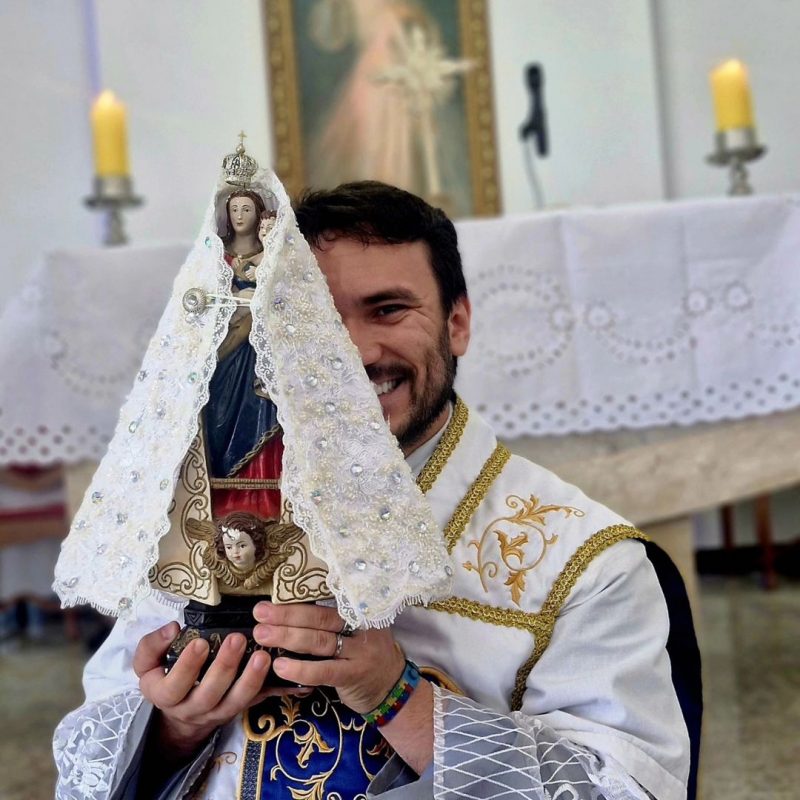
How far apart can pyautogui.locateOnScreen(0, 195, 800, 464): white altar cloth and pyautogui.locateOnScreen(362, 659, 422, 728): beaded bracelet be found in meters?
1.26

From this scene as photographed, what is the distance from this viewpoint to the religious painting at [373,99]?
466 cm

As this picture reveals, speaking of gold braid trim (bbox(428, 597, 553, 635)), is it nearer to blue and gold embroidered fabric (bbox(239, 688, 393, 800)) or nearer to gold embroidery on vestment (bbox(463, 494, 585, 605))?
gold embroidery on vestment (bbox(463, 494, 585, 605))

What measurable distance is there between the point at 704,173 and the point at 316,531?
402cm

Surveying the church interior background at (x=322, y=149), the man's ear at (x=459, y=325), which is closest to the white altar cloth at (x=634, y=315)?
the man's ear at (x=459, y=325)

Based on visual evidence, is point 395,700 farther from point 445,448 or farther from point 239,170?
point 239,170

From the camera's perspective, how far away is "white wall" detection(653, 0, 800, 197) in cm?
479

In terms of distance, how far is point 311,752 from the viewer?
1342 millimetres

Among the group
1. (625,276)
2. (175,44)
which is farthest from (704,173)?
(625,276)

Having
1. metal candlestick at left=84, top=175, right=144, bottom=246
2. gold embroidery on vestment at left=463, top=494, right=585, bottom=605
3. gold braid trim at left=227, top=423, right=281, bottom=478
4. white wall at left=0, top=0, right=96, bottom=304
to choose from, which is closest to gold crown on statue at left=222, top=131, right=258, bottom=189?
gold braid trim at left=227, top=423, right=281, bottom=478

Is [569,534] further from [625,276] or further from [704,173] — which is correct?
[704,173]

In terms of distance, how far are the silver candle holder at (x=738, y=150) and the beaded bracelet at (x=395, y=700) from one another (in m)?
2.17

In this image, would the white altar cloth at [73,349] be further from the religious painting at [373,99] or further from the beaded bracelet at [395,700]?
the religious painting at [373,99]

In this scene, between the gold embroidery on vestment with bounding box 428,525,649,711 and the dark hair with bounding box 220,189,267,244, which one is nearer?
the dark hair with bounding box 220,189,267,244

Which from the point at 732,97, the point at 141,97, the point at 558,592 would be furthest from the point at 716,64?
the point at 558,592
